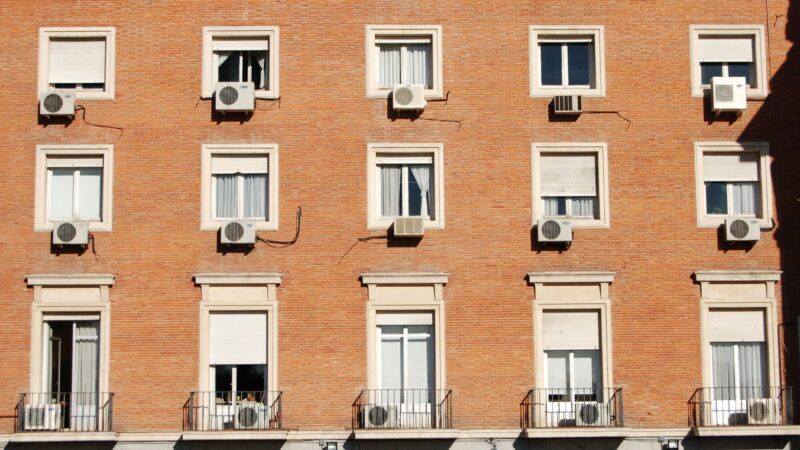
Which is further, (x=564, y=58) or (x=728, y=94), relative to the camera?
(x=564, y=58)

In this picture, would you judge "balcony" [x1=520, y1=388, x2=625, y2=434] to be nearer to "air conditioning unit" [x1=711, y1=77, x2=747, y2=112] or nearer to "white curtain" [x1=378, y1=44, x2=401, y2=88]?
"air conditioning unit" [x1=711, y1=77, x2=747, y2=112]

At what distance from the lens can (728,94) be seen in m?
23.1

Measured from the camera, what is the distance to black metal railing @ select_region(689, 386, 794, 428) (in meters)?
22.4

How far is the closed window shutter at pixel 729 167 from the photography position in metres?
23.3

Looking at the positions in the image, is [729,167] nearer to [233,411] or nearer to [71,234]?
[233,411]

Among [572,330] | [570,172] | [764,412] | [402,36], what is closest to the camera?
[764,412]

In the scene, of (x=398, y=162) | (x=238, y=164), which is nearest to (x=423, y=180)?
(x=398, y=162)

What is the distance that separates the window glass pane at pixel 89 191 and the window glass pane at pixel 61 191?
7.5 inches

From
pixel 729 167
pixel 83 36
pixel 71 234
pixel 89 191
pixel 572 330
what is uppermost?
pixel 83 36

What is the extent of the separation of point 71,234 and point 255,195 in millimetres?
3407

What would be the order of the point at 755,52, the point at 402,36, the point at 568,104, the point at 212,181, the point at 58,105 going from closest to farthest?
the point at 58,105 → the point at 568,104 → the point at 212,181 → the point at 402,36 → the point at 755,52

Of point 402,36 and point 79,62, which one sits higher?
point 402,36

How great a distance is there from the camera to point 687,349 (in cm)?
2267

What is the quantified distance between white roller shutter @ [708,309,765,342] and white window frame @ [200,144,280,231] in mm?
8317
